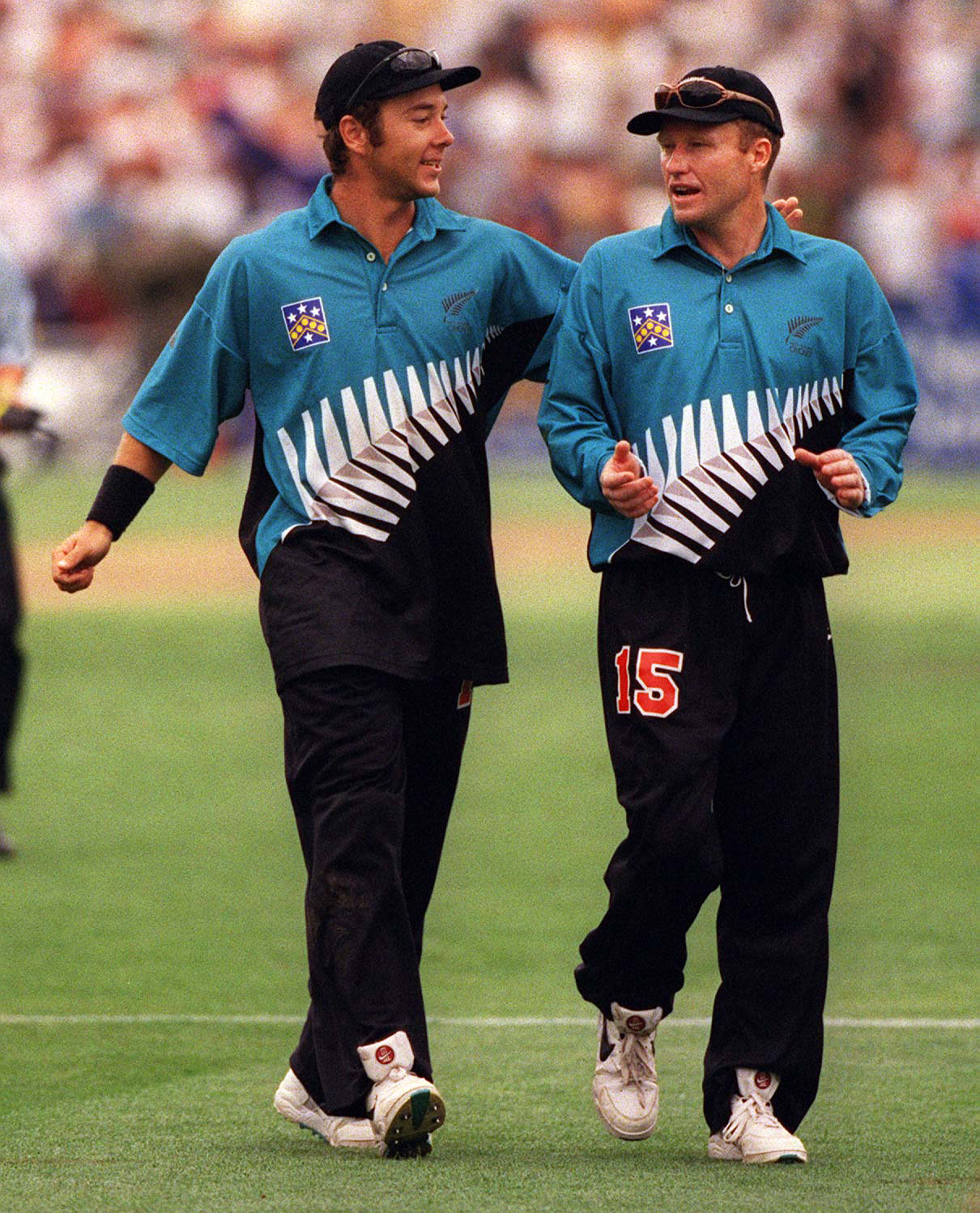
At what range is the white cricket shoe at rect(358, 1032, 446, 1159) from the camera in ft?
14.4

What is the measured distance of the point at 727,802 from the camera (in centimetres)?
464

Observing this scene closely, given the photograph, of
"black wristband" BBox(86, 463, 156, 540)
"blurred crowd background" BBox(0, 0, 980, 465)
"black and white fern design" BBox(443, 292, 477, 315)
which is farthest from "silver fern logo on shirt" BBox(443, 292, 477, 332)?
"blurred crowd background" BBox(0, 0, 980, 465)

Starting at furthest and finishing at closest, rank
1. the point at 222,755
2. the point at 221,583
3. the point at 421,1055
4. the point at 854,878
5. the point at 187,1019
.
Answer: the point at 221,583, the point at 222,755, the point at 854,878, the point at 187,1019, the point at 421,1055

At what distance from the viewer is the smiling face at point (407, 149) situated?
4.80 m

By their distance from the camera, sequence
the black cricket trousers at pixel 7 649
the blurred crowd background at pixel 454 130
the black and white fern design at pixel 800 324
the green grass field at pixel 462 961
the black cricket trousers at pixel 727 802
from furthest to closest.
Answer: the blurred crowd background at pixel 454 130, the black cricket trousers at pixel 7 649, the black and white fern design at pixel 800 324, the black cricket trousers at pixel 727 802, the green grass field at pixel 462 961

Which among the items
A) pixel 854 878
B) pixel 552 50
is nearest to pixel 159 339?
pixel 552 50

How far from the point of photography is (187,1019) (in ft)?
20.5

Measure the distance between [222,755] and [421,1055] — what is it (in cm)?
700

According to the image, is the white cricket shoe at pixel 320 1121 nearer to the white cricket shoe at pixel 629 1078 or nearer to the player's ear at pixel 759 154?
the white cricket shoe at pixel 629 1078

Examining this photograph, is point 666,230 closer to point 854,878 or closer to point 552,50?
point 854,878

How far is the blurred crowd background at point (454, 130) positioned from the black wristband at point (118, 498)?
767 inches

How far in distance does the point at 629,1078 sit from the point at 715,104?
76.6 inches

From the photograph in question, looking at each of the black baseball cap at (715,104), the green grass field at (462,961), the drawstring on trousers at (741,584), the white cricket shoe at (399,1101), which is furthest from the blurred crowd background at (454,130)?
the white cricket shoe at (399,1101)

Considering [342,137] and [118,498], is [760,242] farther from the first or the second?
[118,498]
